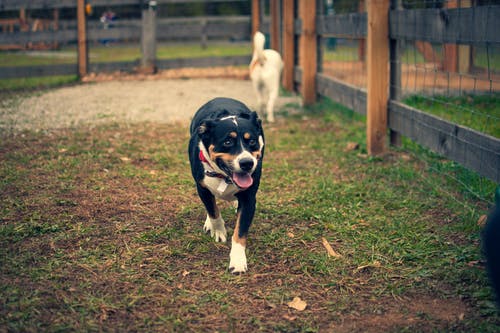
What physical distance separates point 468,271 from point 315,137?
3682 mm

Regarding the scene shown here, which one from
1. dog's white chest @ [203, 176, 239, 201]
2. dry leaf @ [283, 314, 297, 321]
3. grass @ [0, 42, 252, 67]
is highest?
grass @ [0, 42, 252, 67]

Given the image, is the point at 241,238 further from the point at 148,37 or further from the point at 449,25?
the point at 148,37

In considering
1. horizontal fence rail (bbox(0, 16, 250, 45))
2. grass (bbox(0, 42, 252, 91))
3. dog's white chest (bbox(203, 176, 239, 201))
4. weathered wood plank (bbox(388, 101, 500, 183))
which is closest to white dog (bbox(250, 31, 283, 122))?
weathered wood plank (bbox(388, 101, 500, 183))

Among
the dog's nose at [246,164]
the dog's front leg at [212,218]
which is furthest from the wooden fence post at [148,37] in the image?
the dog's nose at [246,164]

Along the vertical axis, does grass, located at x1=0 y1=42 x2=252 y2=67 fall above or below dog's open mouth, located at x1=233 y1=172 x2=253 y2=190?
above

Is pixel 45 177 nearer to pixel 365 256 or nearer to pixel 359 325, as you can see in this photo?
pixel 365 256

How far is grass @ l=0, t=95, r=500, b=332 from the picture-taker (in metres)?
2.83

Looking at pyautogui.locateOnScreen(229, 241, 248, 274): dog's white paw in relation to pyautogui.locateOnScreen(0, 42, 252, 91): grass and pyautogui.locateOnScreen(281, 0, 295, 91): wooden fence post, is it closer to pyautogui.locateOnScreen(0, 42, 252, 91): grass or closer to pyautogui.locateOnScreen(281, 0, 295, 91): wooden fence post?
pyautogui.locateOnScreen(281, 0, 295, 91): wooden fence post

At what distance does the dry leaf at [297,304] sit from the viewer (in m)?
2.93

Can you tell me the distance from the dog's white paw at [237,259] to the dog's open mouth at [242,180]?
38 cm

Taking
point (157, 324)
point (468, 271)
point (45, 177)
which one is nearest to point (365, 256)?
point (468, 271)

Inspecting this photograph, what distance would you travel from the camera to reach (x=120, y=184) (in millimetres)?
5004

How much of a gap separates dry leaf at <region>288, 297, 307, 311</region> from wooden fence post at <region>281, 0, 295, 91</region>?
24.5 feet

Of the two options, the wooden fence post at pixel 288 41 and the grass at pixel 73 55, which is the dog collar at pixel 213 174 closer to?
the wooden fence post at pixel 288 41
